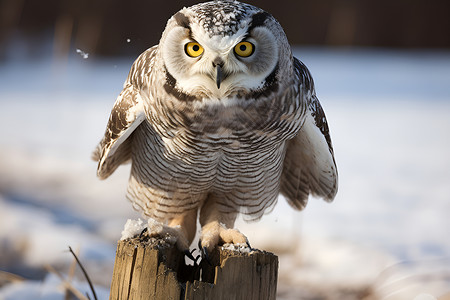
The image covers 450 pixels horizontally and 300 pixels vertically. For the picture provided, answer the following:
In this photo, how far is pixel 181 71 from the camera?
1.46 metres

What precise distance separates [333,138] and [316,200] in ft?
3.64

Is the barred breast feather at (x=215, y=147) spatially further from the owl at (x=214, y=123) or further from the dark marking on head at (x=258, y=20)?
the dark marking on head at (x=258, y=20)

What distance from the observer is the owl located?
4.66 ft

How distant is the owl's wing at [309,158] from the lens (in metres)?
1.75

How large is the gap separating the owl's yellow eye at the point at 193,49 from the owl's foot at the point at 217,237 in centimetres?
68

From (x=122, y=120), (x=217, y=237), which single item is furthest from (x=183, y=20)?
(x=217, y=237)

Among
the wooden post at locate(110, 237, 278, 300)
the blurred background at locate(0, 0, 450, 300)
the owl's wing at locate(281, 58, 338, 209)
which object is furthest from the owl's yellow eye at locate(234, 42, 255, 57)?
the blurred background at locate(0, 0, 450, 300)

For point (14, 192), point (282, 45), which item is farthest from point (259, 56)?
point (14, 192)

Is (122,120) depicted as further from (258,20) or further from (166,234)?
(258,20)

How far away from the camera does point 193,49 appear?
144cm

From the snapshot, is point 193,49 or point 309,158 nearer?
point 193,49

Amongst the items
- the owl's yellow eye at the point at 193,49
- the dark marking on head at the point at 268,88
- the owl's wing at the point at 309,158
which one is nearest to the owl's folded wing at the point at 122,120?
the owl's yellow eye at the point at 193,49

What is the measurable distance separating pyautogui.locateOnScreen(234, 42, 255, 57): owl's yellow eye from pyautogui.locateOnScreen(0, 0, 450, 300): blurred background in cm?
83

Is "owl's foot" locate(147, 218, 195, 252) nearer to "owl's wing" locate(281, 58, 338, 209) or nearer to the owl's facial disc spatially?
the owl's facial disc
